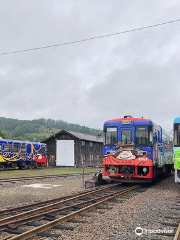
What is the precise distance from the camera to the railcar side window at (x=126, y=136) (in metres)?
14.9

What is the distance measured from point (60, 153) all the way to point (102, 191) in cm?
3359

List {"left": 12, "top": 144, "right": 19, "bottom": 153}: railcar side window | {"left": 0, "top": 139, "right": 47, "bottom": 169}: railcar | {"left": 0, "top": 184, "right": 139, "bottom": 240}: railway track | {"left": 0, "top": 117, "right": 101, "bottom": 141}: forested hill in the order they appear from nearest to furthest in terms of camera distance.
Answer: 1. {"left": 0, "top": 184, "right": 139, "bottom": 240}: railway track
2. {"left": 0, "top": 139, "right": 47, "bottom": 169}: railcar
3. {"left": 12, "top": 144, "right": 19, "bottom": 153}: railcar side window
4. {"left": 0, "top": 117, "right": 101, "bottom": 141}: forested hill

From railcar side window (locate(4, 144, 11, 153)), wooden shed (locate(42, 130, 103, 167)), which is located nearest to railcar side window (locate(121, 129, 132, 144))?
railcar side window (locate(4, 144, 11, 153))

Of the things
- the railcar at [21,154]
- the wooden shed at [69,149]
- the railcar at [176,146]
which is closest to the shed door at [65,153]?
the wooden shed at [69,149]

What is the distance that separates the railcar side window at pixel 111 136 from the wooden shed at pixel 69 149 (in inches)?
1122

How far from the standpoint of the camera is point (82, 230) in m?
6.46

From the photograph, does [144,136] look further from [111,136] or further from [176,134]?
[176,134]

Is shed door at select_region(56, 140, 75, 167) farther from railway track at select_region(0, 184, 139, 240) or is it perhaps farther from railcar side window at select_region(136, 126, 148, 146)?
railway track at select_region(0, 184, 139, 240)

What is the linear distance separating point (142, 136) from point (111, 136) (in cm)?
167

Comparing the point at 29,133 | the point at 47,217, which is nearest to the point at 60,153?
the point at 47,217

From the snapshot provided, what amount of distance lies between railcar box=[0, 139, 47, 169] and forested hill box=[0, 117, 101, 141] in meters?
103

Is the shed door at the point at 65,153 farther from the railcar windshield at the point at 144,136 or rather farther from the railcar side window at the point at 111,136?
the railcar windshield at the point at 144,136

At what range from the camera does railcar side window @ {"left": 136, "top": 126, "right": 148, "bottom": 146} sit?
48.0 ft

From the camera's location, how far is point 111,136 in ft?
50.2
